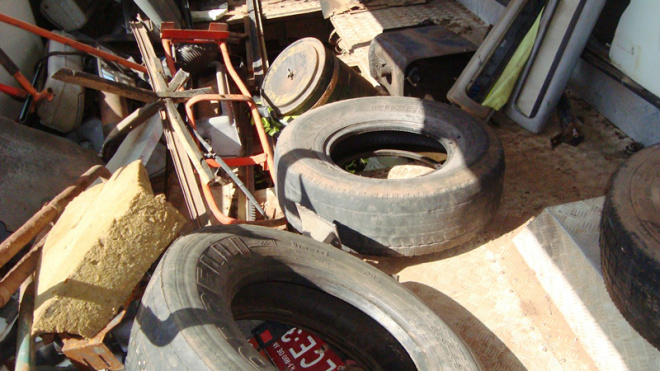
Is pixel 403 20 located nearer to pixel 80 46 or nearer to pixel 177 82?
pixel 177 82

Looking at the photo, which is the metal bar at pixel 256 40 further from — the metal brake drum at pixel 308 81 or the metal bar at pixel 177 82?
→ the metal bar at pixel 177 82

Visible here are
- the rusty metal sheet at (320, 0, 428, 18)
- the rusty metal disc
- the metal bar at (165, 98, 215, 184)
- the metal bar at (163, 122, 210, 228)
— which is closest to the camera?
the metal bar at (165, 98, 215, 184)

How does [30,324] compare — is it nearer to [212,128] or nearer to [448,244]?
[448,244]

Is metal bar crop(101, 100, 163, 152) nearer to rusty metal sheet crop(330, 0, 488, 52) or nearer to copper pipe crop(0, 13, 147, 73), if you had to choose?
copper pipe crop(0, 13, 147, 73)

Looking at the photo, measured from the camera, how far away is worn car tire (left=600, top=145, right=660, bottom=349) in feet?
5.34

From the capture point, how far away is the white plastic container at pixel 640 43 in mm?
2549

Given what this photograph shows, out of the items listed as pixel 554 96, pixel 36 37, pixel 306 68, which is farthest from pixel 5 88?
pixel 554 96

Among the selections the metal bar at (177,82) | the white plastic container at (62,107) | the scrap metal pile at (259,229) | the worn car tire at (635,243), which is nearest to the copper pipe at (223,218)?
the scrap metal pile at (259,229)

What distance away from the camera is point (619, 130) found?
3109 mm

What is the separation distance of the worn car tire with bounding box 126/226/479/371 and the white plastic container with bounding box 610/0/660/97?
6.12ft

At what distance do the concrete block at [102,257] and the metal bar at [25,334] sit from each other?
0.29 ft

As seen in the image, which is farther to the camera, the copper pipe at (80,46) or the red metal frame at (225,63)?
the copper pipe at (80,46)

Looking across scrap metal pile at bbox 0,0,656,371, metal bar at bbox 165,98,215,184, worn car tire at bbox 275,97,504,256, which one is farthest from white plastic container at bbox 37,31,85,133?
worn car tire at bbox 275,97,504,256

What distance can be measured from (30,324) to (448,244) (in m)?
1.75
